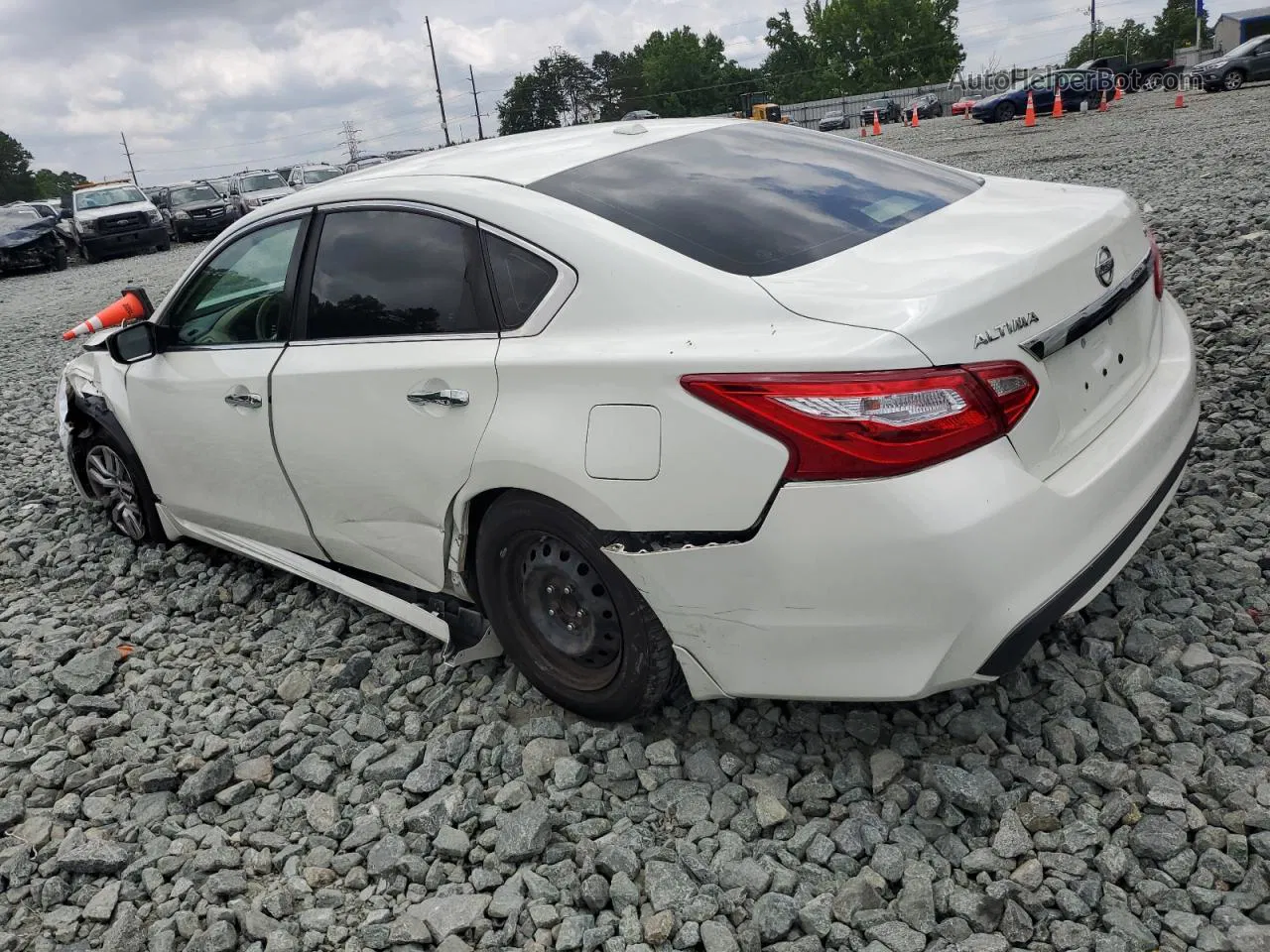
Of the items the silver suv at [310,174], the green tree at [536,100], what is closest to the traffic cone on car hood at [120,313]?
the silver suv at [310,174]

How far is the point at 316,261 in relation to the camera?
3.40 metres

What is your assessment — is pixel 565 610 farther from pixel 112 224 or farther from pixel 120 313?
pixel 112 224

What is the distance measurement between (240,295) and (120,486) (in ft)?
5.14

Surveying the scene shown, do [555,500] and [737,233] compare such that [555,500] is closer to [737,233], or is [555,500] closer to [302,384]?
[737,233]

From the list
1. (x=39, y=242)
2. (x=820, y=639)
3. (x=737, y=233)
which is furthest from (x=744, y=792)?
(x=39, y=242)

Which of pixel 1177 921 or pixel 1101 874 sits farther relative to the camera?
pixel 1101 874

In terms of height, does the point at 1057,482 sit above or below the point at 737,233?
below

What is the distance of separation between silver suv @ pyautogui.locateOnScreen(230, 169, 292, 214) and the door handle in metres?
26.1

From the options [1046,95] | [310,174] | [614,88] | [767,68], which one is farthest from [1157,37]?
[310,174]

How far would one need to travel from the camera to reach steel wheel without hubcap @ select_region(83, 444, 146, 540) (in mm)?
4766

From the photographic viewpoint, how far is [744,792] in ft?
8.83

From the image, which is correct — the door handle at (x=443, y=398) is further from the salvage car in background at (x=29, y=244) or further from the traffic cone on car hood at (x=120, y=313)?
the salvage car in background at (x=29, y=244)

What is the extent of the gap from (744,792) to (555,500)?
90cm

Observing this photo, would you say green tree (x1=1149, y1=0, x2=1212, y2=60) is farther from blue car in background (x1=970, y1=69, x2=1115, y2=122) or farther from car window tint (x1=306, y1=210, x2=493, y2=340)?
car window tint (x1=306, y1=210, x2=493, y2=340)
